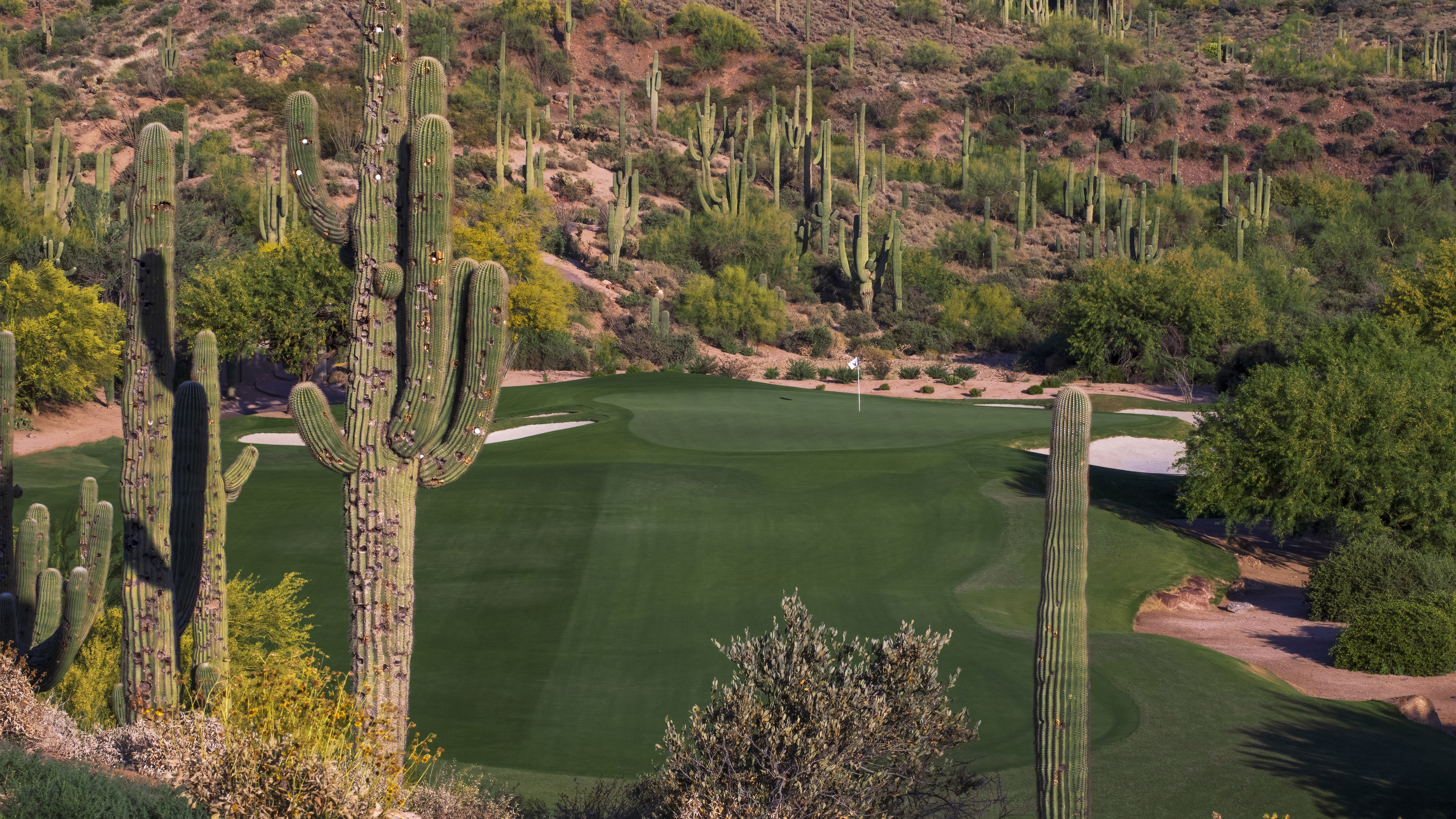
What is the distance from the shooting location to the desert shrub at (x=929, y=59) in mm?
89375

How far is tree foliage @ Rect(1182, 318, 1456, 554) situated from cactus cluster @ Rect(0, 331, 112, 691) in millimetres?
18544

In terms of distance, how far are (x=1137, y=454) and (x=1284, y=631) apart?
406 inches

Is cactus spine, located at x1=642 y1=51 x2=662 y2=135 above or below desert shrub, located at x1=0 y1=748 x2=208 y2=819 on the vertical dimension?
above

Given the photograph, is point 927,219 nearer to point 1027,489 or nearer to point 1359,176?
point 1359,176

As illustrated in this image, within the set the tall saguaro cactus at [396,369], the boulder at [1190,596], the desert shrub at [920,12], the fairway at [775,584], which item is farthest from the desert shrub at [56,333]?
the desert shrub at [920,12]

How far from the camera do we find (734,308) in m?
49.6

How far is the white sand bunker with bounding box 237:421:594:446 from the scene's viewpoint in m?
28.2

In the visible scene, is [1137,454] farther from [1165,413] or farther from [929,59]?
[929,59]

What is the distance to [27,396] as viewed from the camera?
31.8 metres

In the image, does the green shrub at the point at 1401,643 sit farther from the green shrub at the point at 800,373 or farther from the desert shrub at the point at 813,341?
the desert shrub at the point at 813,341

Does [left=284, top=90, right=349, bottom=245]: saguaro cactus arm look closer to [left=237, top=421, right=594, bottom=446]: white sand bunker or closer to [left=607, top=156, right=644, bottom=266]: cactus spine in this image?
[left=237, top=421, right=594, bottom=446]: white sand bunker

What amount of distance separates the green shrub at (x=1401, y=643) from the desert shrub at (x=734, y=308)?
34.6 metres

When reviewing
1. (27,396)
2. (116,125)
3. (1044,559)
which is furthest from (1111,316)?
(116,125)

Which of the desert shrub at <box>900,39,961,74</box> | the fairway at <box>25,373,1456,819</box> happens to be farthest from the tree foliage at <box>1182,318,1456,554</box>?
the desert shrub at <box>900,39,961,74</box>
